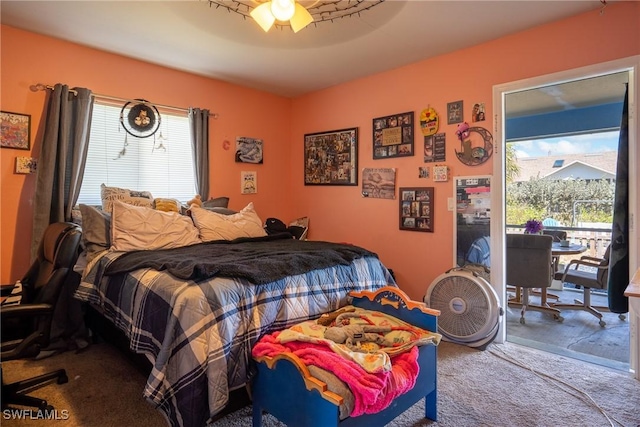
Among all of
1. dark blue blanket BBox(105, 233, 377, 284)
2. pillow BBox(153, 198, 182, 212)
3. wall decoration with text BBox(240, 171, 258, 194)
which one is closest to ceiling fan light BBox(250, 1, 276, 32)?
dark blue blanket BBox(105, 233, 377, 284)

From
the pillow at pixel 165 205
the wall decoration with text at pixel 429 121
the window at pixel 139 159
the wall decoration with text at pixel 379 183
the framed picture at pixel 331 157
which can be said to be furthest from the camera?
the framed picture at pixel 331 157

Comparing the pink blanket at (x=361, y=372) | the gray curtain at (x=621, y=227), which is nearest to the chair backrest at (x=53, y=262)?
the pink blanket at (x=361, y=372)

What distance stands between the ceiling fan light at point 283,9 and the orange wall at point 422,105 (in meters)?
1.71

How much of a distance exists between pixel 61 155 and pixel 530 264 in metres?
4.21

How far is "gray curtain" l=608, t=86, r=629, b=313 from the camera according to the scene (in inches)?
95.2

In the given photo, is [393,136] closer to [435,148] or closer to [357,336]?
[435,148]

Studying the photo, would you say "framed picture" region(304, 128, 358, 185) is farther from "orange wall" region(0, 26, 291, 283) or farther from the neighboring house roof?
the neighboring house roof

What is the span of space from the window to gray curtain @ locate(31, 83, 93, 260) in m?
0.15

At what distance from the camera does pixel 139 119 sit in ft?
10.6

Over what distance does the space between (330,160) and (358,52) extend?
1260mm

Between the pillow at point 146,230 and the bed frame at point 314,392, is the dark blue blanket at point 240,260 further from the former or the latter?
the bed frame at point 314,392

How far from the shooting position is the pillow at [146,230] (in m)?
2.44

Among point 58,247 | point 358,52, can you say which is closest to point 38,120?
point 58,247

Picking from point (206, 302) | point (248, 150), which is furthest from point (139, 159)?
point (206, 302)
